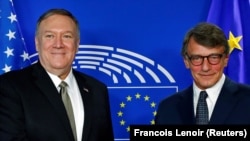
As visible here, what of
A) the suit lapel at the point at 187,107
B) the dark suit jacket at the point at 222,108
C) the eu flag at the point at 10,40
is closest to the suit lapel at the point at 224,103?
the dark suit jacket at the point at 222,108

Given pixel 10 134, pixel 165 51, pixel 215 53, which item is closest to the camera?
pixel 10 134

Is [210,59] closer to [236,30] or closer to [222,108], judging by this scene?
[222,108]

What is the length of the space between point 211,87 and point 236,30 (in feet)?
2.78

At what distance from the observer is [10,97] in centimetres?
204

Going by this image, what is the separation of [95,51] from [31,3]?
55 centimetres

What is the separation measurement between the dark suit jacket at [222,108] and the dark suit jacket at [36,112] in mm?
370

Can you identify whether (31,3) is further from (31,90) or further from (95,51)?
(31,90)

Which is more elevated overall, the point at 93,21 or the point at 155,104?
the point at 93,21

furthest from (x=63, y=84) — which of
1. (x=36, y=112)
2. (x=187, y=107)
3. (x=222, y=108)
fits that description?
(x=222, y=108)

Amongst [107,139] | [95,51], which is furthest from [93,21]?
[107,139]

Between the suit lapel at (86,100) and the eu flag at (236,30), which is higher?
the eu flag at (236,30)

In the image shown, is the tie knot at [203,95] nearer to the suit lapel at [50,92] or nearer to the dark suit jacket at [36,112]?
the dark suit jacket at [36,112]

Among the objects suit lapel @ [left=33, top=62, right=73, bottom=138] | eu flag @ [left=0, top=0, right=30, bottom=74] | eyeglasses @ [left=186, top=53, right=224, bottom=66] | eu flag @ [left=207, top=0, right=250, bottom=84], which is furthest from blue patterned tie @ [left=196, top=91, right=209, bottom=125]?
eu flag @ [left=0, top=0, right=30, bottom=74]

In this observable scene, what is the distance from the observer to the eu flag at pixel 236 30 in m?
2.96
